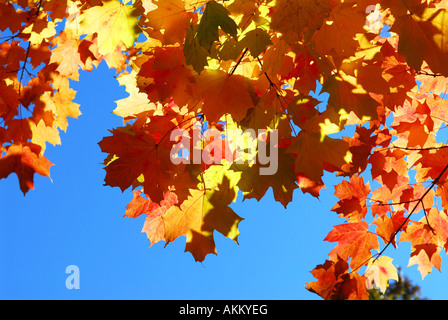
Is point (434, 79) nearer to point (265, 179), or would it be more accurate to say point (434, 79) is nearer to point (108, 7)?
point (265, 179)

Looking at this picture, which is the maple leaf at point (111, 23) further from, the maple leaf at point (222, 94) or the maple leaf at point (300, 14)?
the maple leaf at point (300, 14)

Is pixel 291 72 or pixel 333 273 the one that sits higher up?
pixel 291 72

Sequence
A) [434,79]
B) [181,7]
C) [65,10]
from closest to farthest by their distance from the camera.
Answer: [181,7]
[65,10]
[434,79]

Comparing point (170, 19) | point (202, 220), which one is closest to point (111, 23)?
point (170, 19)

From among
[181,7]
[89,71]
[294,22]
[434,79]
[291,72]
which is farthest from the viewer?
[89,71]

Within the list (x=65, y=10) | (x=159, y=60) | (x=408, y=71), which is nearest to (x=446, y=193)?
(x=408, y=71)

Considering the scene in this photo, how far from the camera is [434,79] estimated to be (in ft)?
11.0

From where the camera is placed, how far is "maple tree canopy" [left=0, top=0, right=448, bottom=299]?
6.44 ft

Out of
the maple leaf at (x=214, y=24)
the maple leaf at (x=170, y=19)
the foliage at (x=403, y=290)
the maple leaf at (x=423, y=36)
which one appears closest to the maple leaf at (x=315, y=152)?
the maple leaf at (x=423, y=36)

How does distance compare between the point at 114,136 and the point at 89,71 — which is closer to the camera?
the point at 114,136

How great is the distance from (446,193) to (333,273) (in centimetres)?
107

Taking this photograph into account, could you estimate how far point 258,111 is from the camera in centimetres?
227

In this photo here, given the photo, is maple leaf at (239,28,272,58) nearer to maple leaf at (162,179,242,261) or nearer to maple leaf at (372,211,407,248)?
maple leaf at (162,179,242,261)

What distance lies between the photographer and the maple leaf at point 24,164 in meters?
3.09
